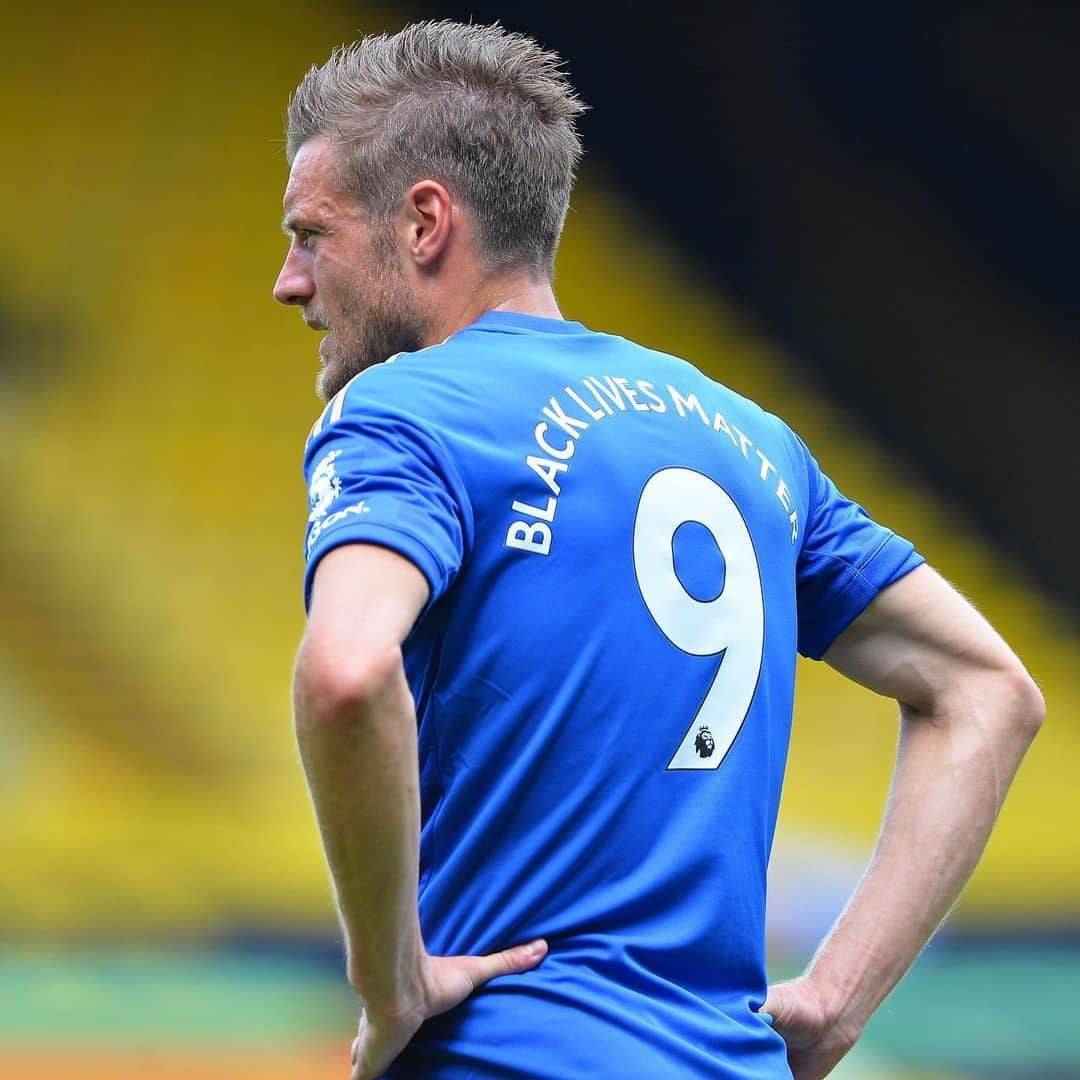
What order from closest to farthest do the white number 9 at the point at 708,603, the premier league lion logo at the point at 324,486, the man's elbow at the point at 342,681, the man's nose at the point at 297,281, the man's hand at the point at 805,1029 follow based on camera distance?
the man's elbow at the point at 342,681 < the premier league lion logo at the point at 324,486 < the white number 9 at the point at 708,603 < the man's hand at the point at 805,1029 < the man's nose at the point at 297,281

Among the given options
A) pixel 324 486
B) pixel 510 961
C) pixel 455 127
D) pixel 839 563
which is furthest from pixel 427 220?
pixel 510 961

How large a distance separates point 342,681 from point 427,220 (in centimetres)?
53

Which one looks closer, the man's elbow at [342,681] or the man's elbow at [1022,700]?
the man's elbow at [342,681]

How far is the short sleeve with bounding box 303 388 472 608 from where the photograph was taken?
1023 millimetres

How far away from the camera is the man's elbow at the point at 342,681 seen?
3.16 feet

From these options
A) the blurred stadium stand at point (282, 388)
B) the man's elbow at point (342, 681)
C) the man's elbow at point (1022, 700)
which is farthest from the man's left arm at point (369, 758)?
the blurred stadium stand at point (282, 388)

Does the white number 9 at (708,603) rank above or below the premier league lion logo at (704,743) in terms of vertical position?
above

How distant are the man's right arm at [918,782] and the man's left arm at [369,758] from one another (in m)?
0.40

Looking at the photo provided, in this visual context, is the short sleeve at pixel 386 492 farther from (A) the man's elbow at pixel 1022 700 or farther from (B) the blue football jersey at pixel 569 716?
(A) the man's elbow at pixel 1022 700

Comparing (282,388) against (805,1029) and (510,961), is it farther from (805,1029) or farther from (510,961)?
(510,961)

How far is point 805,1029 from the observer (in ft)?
4.30

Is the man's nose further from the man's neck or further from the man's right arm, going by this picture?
the man's right arm

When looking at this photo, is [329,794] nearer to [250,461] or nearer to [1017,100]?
[250,461]

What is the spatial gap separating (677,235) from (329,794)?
5351 mm
